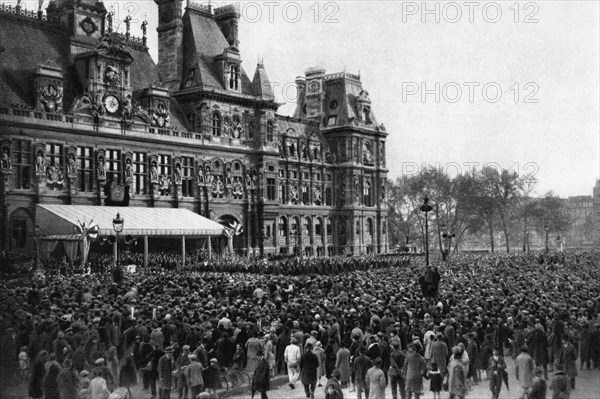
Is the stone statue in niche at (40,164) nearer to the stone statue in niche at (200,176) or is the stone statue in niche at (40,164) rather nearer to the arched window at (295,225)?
the stone statue in niche at (200,176)

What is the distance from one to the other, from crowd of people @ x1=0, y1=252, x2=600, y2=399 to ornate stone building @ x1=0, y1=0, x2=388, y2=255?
19.3 meters

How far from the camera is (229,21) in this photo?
65062 mm

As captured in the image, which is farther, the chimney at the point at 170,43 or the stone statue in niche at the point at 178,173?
the chimney at the point at 170,43

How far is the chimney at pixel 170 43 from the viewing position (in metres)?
60.1

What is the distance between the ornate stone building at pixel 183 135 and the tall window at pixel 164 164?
8cm

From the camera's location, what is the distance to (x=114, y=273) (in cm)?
3144

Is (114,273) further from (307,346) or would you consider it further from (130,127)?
(130,127)

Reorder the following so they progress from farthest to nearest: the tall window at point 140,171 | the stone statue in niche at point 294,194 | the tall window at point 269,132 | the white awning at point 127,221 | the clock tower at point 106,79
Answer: the stone statue in niche at point 294,194
the tall window at point 269,132
the tall window at point 140,171
the clock tower at point 106,79
the white awning at point 127,221

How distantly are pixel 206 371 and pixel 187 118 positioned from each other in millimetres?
43970

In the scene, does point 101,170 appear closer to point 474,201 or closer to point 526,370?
point 526,370

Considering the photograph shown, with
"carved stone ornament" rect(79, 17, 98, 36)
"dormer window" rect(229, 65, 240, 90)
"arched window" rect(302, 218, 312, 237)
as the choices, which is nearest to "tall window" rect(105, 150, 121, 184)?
"carved stone ornament" rect(79, 17, 98, 36)

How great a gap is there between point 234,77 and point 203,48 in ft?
11.9

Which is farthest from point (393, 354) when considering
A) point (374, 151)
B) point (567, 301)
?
point (374, 151)

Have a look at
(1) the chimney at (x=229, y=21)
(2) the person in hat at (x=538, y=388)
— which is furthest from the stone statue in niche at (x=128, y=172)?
(2) the person in hat at (x=538, y=388)
